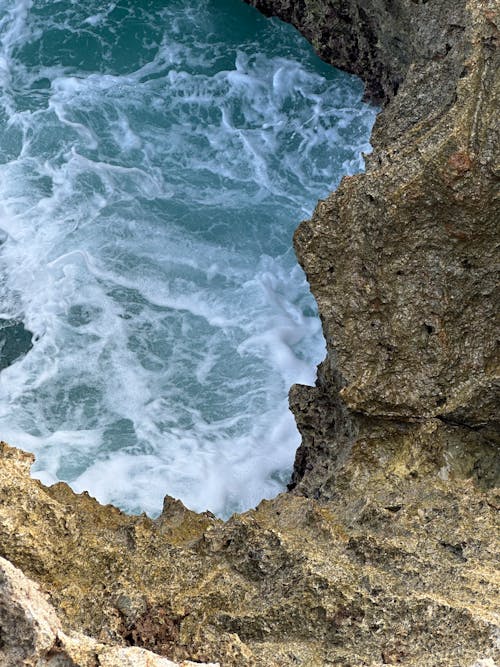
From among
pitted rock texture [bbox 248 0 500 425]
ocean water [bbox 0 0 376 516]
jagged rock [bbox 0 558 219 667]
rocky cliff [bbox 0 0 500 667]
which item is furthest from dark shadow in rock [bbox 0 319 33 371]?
jagged rock [bbox 0 558 219 667]

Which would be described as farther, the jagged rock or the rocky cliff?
the rocky cliff

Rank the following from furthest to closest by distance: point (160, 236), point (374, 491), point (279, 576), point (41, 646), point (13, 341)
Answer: point (160, 236) < point (13, 341) < point (374, 491) < point (279, 576) < point (41, 646)

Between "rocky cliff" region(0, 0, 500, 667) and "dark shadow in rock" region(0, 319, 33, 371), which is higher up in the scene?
"dark shadow in rock" region(0, 319, 33, 371)

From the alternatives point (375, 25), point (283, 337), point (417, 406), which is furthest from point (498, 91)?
point (375, 25)

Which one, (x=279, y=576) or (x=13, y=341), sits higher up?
(x=13, y=341)

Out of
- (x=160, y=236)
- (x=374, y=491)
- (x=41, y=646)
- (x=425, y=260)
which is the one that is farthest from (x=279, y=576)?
(x=160, y=236)

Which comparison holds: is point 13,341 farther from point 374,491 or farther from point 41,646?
point 41,646

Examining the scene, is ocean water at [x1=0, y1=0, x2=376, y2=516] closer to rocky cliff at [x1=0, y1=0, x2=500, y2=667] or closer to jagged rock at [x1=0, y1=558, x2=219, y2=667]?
rocky cliff at [x1=0, y1=0, x2=500, y2=667]
